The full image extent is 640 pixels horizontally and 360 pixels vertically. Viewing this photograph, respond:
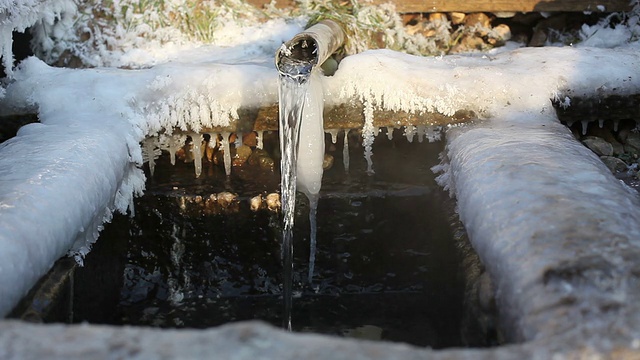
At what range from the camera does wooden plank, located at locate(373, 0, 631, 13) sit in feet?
18.2

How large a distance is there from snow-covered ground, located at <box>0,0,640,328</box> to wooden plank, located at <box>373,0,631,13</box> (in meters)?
0.78

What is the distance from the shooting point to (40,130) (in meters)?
3.79

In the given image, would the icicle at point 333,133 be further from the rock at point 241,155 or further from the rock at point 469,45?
the rock at point 469,45

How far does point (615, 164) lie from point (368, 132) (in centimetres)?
144

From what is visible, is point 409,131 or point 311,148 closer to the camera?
point 311,148

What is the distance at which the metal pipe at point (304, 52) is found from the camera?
3949mm

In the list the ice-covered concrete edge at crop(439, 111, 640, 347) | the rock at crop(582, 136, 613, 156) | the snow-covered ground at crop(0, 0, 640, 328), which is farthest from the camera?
the rock at crop(582, 136, 613, 156)

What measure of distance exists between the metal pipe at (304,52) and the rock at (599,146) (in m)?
1.71

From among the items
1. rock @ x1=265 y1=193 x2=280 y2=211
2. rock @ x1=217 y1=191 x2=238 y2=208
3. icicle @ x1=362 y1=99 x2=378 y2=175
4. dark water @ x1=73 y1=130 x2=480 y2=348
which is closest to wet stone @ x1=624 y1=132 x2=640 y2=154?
dark water @ x1=73 y1=130 x2=480 y2=348

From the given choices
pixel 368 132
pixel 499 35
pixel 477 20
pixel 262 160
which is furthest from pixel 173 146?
pixel 499 35

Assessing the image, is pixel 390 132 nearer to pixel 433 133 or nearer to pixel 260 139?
pixel 433 133

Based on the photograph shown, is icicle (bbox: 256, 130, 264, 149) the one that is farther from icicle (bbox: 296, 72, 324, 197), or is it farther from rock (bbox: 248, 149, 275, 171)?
icicle (bbox: 296, 72, 324, 197)

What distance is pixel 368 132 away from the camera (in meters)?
4.31

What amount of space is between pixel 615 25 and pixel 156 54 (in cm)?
357
